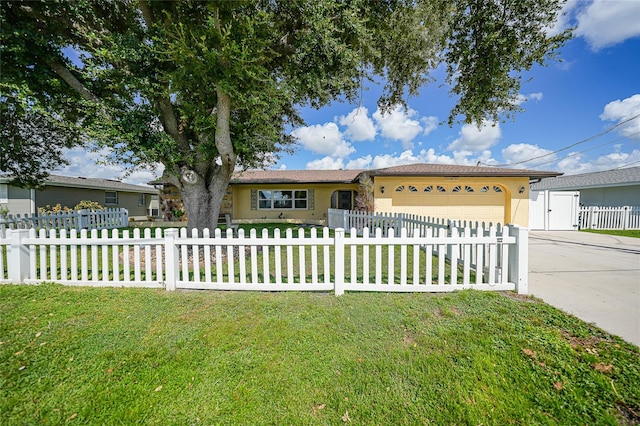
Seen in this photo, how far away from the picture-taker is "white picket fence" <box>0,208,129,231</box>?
27.0 ft

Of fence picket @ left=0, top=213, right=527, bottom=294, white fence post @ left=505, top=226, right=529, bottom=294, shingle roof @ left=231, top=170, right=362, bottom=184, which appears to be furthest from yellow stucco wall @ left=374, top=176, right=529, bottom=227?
white fence post @ left=505, top=226, right=529, bottom=294

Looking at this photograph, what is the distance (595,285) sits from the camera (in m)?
4.04

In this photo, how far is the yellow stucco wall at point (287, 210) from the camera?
15.8 metres

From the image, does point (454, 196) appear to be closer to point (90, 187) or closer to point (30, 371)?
point (30, 371)

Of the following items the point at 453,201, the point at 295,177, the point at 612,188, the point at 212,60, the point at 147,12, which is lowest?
the point at 453,201

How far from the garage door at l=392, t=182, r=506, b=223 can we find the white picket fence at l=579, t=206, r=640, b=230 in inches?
205

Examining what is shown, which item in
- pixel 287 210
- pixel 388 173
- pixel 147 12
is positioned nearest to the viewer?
pixel 147 12

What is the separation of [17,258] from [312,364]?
17.0 feet

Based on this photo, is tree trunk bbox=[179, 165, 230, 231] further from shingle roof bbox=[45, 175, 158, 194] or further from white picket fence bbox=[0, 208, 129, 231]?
shingle roof bbox=[45, 175, 158, 194]

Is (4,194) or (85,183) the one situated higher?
(85,183)

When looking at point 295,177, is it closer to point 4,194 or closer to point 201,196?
point 201,196

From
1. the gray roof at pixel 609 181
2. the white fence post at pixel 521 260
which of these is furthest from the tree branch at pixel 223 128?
the gray roof at pixel 609 181

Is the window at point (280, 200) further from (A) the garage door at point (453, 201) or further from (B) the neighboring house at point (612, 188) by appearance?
(B) the neighboring house at point (612, 188)

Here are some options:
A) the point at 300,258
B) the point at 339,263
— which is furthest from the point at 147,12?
the point at 339,263
